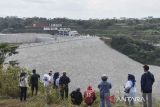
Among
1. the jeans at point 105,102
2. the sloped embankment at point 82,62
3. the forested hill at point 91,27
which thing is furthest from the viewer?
the forested hill at point 91,27

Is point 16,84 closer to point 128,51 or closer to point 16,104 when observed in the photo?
point 16,104

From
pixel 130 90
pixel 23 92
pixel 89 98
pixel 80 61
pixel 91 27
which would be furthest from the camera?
pixel 91 27

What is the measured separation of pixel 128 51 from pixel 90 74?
2638cm

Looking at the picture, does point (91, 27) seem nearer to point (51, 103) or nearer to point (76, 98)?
point (76, 98)

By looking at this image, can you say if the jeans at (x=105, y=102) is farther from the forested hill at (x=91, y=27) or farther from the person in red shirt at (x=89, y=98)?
the forested hill at (x=91, y=27)

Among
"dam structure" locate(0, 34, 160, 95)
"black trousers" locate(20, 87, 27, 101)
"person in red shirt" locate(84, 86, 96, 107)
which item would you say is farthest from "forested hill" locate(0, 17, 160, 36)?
"person in red shirt" locate(84, 86, 96, 107)

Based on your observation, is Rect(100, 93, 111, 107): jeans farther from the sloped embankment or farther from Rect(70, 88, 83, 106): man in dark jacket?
the sloped embankment

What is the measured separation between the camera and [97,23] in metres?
128

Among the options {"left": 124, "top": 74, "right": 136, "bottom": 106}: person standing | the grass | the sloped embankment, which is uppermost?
{"left": 124, "top": 74, "right": 136, "bottom": 106}: person standing

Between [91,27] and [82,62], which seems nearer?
[82,62]

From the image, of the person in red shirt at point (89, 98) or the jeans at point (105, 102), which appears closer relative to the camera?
the jeans at point (105, 102)

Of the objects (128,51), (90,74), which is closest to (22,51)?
(90,74)

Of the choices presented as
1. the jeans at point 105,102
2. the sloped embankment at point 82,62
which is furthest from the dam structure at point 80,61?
the jeans at point 105,102

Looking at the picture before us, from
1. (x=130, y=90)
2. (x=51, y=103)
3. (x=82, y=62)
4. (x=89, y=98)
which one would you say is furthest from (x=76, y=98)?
(x=82, y=62)
